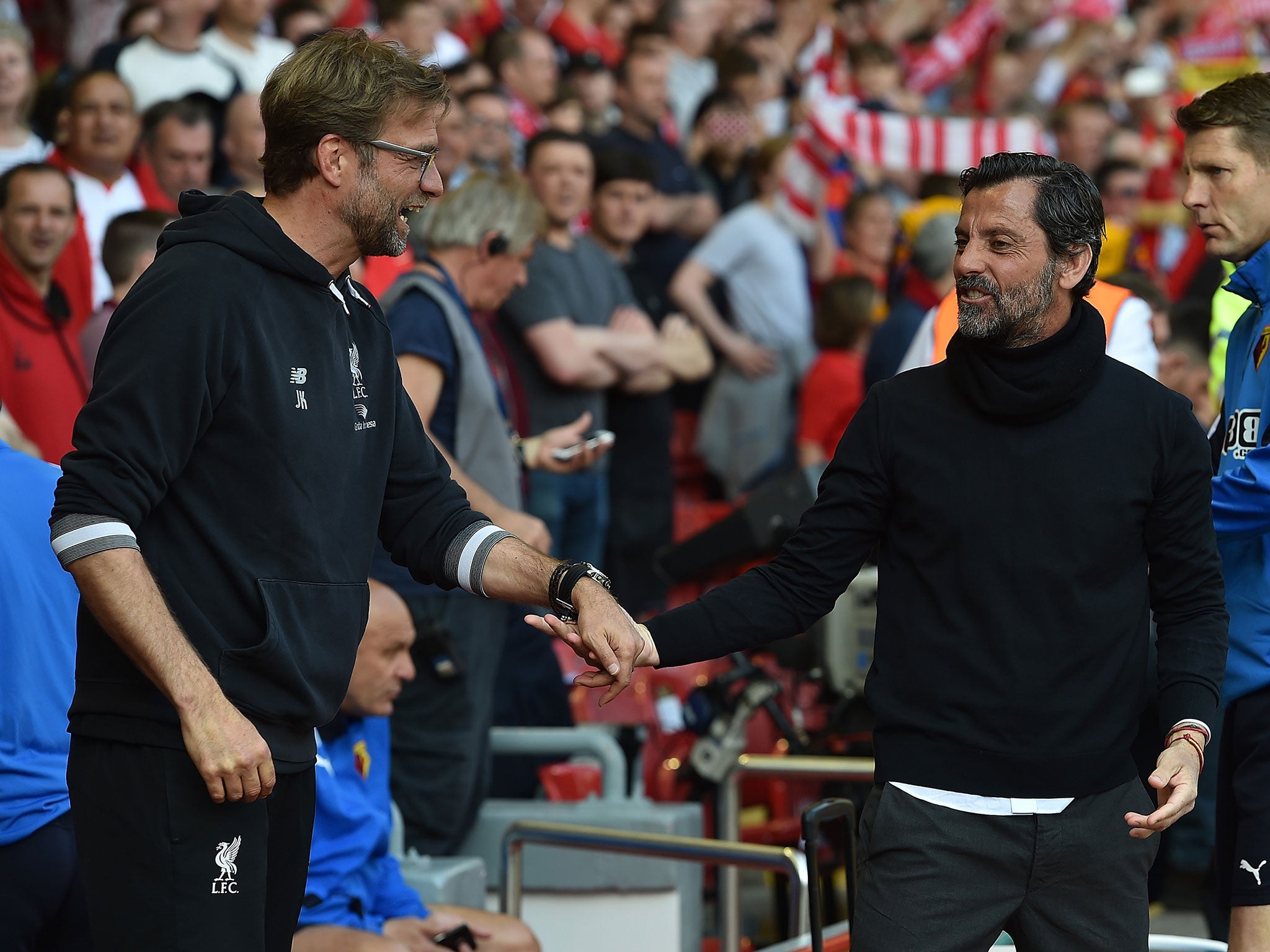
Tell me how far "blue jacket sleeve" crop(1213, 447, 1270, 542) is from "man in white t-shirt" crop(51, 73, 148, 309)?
4792mm

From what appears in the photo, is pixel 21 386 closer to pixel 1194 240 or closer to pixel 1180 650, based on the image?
pixel 1180 650

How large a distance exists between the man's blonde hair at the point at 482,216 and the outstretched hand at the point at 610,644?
255cm

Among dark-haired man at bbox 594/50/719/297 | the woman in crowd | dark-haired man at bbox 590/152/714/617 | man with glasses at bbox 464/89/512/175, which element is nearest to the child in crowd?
dark-haired man at bbox 590/152/714/617

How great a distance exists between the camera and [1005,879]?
9.87 feet

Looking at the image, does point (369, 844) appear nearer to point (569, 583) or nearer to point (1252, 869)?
point (569, 583)

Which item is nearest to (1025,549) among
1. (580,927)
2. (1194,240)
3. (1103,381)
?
(1103,381)

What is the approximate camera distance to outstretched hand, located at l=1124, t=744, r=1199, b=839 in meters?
2.87

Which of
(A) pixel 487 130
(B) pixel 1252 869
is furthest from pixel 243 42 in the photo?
(B) pixel 1252 869

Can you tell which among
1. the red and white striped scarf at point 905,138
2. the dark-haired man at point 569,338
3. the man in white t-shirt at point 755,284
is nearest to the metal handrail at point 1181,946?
the dark-haired man at point 569,338

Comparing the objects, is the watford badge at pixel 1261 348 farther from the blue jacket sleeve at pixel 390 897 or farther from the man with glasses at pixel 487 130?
the man with glasses at pixel 487 130

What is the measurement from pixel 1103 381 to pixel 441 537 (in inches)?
51.2

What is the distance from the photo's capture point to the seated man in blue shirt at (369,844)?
4293 millimetres

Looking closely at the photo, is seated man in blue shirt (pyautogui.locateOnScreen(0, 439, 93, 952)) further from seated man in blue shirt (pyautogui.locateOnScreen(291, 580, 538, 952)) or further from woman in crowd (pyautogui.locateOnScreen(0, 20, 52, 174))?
woman in crowd (pyautogui.locateOnScreen(0, 20, 52, 174))

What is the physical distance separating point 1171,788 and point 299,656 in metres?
1.51
